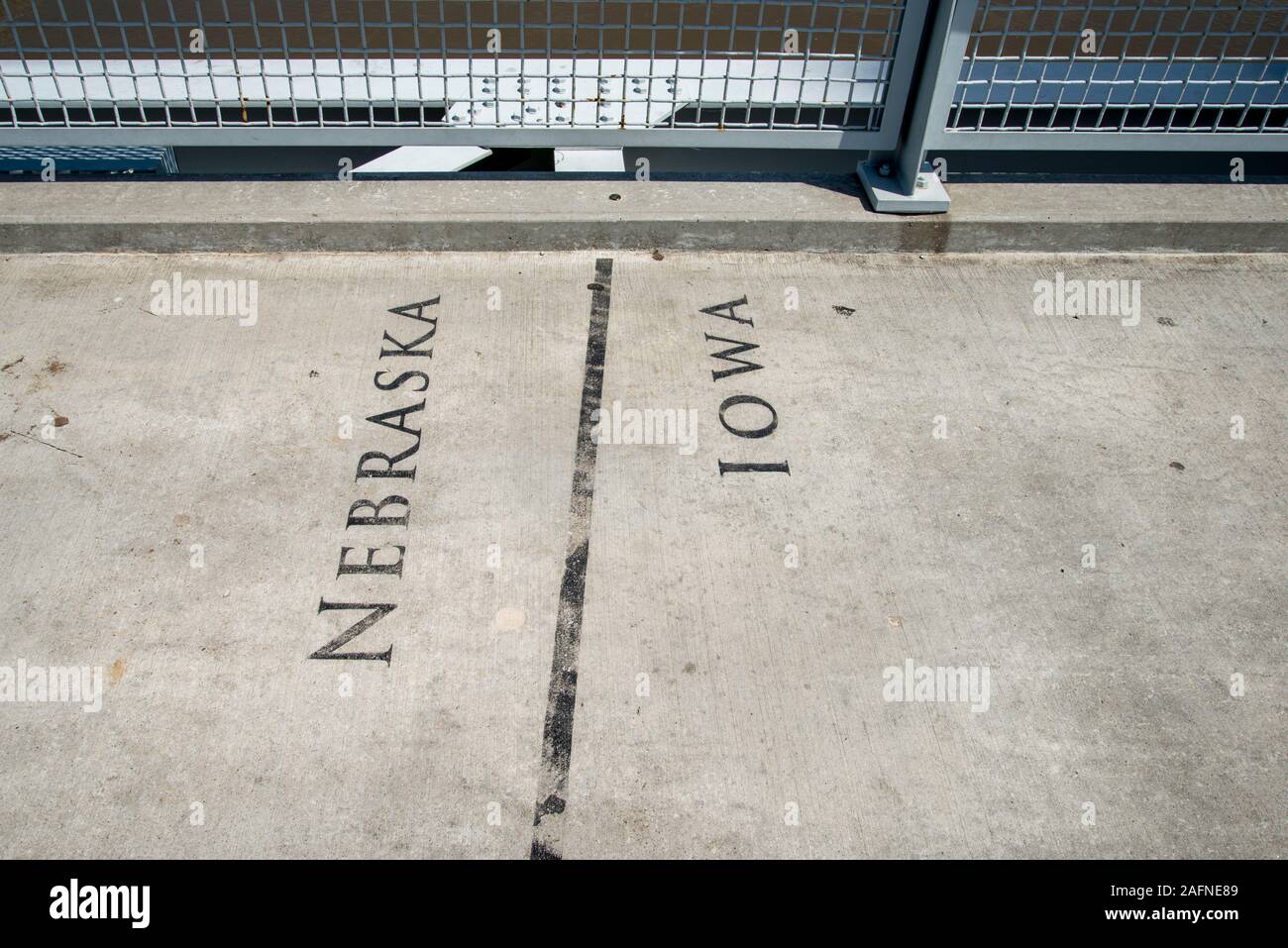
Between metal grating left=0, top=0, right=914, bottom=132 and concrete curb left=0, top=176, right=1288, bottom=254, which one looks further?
concrete curb left=0, top=176, right=1288, bottom=254

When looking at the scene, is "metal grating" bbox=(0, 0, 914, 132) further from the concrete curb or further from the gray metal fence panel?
the gray metal fence panel

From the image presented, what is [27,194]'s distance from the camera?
15.5 ft

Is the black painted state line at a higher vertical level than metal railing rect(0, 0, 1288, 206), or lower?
lower

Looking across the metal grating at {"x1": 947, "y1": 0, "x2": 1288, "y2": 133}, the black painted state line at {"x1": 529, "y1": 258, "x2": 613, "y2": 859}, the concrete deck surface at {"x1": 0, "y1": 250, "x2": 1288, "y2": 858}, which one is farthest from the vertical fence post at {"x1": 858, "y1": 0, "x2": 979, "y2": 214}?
the black painted state line at {"x1": 529, "y1": 258, "x2": 613, "y2": 859}

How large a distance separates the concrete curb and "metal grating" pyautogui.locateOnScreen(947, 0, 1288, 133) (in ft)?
1.20

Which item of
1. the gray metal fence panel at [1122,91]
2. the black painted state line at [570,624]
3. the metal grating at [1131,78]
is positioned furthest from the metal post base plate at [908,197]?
the black painted state line at [570,624]

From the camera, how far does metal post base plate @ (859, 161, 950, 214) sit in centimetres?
483

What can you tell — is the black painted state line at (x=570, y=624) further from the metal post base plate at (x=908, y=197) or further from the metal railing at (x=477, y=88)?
the metal post base plate at (x=908, y=197)

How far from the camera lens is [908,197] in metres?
4.85

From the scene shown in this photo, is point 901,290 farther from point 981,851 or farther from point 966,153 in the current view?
point 981,851

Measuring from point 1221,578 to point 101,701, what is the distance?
3.59 metres

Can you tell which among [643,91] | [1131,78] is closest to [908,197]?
[643,91]

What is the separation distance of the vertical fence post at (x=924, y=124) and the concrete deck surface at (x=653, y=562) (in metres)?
0.34

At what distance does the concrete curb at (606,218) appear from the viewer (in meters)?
4.66
